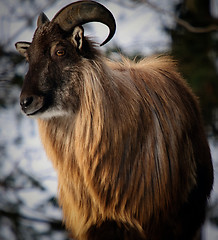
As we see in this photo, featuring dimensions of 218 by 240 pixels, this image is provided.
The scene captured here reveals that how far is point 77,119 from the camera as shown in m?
3.64

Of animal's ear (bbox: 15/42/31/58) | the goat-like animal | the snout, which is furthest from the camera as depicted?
animal's ear (bbox: 15/42/31/58)

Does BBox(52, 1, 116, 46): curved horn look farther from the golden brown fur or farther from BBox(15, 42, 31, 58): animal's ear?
BBox(15, 42, 31, 58): animal's ear

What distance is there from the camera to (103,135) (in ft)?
11.7

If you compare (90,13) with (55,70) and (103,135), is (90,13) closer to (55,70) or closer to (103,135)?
(55,70)

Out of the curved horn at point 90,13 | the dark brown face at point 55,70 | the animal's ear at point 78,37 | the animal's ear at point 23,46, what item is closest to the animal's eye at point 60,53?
the dark brown face at point 55,70

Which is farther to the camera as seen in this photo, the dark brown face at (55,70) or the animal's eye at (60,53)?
the animal's eye at (60,53)

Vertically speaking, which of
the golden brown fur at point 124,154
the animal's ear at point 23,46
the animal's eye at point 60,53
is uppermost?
the animal's ear at point 23,46

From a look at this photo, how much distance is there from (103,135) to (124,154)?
0.25m

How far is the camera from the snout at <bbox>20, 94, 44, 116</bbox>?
3389 mm

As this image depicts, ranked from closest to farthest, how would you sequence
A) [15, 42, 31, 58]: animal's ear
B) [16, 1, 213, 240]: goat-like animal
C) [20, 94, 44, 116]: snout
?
[20, 94, 44, 116]: snout
[16, 1, 213, 240]: goat-like animal
[15, 42, 31, 58]: animal's ear

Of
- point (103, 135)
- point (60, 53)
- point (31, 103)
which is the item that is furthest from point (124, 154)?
point (60, 53)

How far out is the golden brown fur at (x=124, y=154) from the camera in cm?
359

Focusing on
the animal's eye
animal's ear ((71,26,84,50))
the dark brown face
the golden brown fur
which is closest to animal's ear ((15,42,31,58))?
the dark brown face

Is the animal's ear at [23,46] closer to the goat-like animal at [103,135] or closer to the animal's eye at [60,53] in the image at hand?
the goat-like animal at [103,135]
